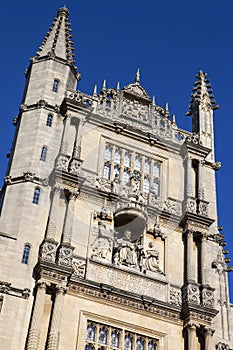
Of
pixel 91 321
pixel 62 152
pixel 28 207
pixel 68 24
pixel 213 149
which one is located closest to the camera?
pixel 91 321

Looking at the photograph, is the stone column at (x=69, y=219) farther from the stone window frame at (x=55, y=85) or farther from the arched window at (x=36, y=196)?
the stone window frame at (x=55, y=85)

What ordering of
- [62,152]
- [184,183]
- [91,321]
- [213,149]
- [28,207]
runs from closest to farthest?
[91,321] → [28,207] → [62,152] → [184,183] → [213,149]

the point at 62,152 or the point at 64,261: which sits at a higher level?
the point at 62,152

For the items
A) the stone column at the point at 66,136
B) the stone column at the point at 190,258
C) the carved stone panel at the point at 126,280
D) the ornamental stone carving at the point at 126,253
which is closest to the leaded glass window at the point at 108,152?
the stone column at the point at 66,136

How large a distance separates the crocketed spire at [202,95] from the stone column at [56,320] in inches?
534

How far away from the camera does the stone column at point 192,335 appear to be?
22828 mm

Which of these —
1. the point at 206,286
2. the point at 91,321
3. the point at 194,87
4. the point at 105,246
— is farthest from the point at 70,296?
the point at 194,87

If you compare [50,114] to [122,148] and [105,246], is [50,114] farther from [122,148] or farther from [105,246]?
[105,246]

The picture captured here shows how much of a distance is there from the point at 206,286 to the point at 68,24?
580 inches

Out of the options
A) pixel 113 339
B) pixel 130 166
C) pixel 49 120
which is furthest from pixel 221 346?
pixel 49 120

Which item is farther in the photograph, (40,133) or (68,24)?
(68,24)

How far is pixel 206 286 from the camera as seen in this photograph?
24.5 metres

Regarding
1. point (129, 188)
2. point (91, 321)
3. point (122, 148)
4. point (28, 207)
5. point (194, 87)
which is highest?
point (194, 87)

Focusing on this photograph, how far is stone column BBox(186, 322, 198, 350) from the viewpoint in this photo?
22.8 metres
